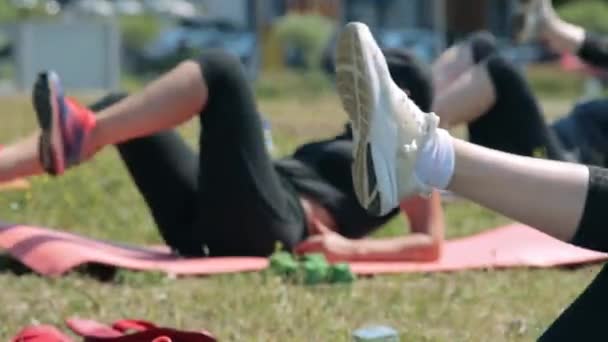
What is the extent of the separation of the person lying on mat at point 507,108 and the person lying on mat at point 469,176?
280 cm

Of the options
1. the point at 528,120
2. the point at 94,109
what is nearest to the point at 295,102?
the point at 528,120

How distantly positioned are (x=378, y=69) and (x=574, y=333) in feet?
2.03

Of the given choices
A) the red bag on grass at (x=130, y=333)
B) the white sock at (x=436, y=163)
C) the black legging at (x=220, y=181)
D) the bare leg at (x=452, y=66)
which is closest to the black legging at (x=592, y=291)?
the white sock at (x=436, y=163)

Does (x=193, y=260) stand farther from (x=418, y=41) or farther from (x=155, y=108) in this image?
(x=418, y=41)

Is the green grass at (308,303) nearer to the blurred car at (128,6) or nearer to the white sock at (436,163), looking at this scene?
the white sock at (436,163)

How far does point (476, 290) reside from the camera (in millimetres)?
4414

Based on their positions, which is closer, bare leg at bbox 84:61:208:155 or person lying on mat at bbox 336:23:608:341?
person lying on mat at bbox 336:23:608:341

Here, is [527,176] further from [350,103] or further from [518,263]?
[518,263]

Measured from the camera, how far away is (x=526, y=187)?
2598 mm

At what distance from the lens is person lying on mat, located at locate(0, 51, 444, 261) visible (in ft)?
14.4

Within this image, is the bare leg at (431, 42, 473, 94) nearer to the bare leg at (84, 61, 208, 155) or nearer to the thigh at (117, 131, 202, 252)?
the thigh at (117, 131, 202, 252)

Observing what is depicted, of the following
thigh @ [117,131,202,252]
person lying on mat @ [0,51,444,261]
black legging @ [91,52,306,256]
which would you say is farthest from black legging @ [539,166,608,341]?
thigh @ [117,131,202,252]

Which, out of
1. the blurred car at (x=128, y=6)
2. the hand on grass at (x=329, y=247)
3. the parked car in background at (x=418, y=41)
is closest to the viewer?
the hand on grass at (x=329, y=247)

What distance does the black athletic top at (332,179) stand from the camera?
4.74 metres
